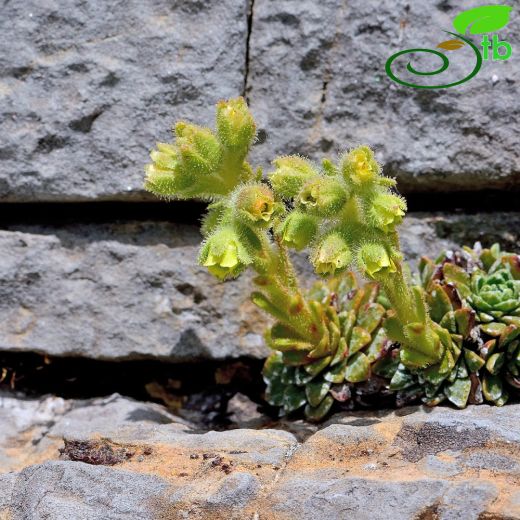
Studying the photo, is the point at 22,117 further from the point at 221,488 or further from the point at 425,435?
the point at 425,435

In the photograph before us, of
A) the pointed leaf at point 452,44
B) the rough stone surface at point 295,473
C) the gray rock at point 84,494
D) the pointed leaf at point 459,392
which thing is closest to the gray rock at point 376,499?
the rough stone surface at point 295,473

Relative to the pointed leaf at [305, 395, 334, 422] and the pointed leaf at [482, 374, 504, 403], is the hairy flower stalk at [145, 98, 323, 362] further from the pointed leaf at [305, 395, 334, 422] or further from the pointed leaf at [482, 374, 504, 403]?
the pointed leaf at [482, 374, 504, 403]

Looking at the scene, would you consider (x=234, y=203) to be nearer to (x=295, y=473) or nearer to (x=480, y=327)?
(x=295, y=473)

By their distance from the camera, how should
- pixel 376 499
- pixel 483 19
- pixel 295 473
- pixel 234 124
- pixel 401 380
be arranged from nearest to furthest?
1. pixel 376 499
2. pixel 295 473
3. pixel 234 124
4. pixel 401 380
5. pixel 483 19

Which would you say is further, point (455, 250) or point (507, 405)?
point (455, 250)

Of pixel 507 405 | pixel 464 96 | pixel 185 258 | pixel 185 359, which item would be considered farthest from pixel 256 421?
pixel 464 96

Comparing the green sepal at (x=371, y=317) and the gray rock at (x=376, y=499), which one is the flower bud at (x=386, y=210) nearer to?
the green sepal at (x=371, y=317)

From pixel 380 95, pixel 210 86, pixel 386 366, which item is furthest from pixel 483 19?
pixel 386 366
